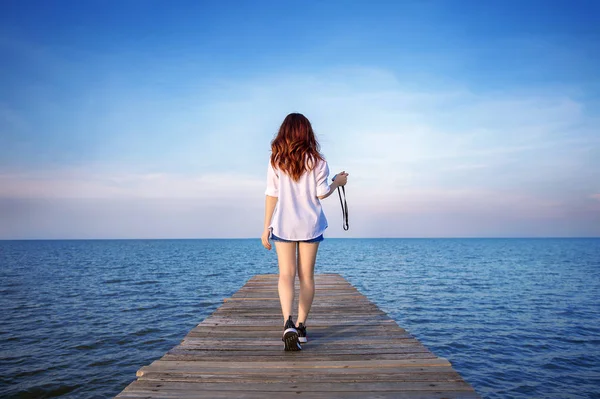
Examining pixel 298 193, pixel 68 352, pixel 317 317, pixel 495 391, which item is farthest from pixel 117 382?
pixel 495 391

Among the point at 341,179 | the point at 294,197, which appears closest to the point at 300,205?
the point at 294,197

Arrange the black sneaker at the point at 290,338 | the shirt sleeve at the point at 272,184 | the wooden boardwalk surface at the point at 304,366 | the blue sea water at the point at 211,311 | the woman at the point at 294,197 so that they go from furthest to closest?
the blue sea water at the point at 211,311 < the shirt sleeve at the point at 272,184 < the woman at the point at 294,197 < the black sneaker at the point at 290,338 < the wooden boardwalk surface at the point at 304,366

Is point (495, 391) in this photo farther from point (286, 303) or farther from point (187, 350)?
point (187, 350)

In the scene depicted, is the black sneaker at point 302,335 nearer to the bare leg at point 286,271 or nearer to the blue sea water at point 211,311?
the bare leg at point 286,271

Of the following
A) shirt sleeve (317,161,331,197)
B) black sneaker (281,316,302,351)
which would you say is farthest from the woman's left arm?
black sneaker (281,316,302,351)

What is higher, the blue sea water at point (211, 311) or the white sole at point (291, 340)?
the white sole at point (291, 340)

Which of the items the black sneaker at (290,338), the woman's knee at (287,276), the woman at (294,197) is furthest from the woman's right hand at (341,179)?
the black sneaker at (290,338)

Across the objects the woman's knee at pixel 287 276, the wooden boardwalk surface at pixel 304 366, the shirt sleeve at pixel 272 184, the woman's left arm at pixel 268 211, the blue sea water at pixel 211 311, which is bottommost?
the blue sea water at pixel 211 311

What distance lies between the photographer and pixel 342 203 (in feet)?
14.5

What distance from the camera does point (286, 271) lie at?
4.07 m

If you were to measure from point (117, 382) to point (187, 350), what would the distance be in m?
5.04

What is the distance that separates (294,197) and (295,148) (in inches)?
20.4

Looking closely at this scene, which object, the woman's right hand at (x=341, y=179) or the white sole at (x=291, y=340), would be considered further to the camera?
the woman's right hand at (x=341, y=179)

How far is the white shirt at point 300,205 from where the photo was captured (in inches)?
155
